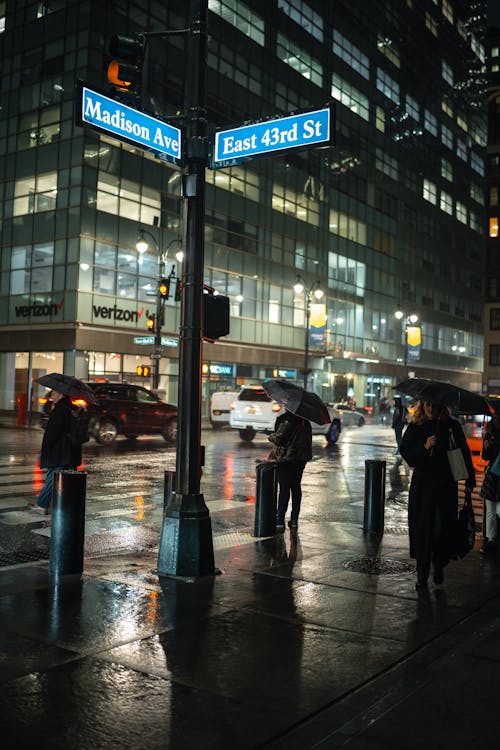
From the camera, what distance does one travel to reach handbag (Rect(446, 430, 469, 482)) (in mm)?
7199

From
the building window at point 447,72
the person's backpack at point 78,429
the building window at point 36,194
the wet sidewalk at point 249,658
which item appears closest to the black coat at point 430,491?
the wet sidewalk at point 249,658

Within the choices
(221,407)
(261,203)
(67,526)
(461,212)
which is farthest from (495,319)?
(67,526)

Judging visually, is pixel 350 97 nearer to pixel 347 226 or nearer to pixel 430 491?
pixel 347 226

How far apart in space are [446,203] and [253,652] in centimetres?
7272

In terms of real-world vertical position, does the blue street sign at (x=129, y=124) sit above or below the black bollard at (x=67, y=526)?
above

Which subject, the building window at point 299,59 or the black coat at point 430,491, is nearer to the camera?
the black coat at point 430,491

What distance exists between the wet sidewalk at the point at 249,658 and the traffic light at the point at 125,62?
4.99m

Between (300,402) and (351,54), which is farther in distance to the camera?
(351,54)

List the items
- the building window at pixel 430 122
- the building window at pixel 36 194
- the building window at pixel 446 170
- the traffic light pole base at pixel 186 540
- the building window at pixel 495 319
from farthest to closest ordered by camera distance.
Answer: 1. the building window at pixel 495 319
2. the building window at pixel 446 170
3. the building window at pixel 430 122
4. the building window at pixel 36 194
5. the traffic light pole base at pixel 186 540

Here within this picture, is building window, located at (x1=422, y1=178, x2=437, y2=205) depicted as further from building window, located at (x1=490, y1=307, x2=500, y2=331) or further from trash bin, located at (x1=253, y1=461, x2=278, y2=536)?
trash bin, located at (x1=253, y1=461, x2=278, y2=536)

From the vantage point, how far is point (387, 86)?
62.8 metres

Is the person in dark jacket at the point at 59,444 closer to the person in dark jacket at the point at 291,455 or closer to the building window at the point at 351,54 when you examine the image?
the person in dark jacket at the point at 291,455

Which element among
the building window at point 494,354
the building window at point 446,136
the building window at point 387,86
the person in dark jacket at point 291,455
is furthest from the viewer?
the building window at point 494,354

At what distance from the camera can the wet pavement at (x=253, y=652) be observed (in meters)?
4.09
